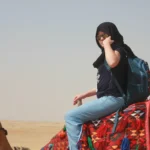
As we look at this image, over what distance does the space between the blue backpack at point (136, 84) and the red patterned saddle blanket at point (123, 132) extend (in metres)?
0.09

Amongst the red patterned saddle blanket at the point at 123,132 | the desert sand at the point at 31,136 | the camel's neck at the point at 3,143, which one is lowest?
the desert sand at the point at 31,136

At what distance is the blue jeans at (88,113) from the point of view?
4672mm

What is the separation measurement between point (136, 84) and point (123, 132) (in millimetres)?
563

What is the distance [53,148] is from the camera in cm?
513

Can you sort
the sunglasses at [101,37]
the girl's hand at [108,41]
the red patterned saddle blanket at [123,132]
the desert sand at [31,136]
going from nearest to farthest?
the red patterned saddle blanket at [123,132], the girl's hand at [108,41], the sunglasses at [101,37], the desert sand at [31,136]

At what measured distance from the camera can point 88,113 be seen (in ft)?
15.4

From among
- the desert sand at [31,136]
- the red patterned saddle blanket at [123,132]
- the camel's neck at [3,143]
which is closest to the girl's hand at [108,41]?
the red patterned saddle blanket at [123,132]

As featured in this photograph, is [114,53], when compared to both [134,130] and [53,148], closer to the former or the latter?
[134,130]

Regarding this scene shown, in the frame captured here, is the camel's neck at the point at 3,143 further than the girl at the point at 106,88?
Yes

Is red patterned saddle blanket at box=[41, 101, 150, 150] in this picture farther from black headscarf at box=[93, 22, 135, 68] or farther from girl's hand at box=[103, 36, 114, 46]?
girl's hand at box=[103, 36, 114, 46]

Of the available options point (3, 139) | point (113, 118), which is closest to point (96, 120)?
point (113, 118)

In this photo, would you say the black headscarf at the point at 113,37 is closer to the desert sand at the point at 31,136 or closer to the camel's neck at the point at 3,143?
the camel's neck at the point at 3,143

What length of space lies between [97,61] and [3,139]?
1959 millimetres

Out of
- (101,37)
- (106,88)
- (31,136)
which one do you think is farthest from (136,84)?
(31,136)
